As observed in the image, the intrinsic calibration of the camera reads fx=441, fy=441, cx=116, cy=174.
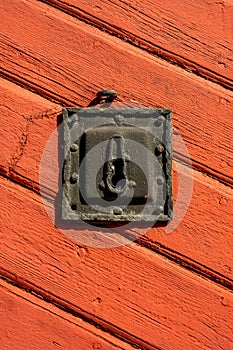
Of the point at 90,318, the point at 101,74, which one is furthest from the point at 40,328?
the point at 101,74

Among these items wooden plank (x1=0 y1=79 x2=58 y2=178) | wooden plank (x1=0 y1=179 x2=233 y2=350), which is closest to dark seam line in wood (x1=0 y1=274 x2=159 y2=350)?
wooden plank (x1=0 y1=179 x2=233 y2=350)

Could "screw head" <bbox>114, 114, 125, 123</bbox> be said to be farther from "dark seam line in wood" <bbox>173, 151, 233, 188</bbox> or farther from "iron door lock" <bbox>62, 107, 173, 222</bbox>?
"dark seam line in wood" <bbox>173, 151, 233, 188</bbox>

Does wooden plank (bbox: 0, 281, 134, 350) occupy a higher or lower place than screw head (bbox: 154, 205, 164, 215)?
lower

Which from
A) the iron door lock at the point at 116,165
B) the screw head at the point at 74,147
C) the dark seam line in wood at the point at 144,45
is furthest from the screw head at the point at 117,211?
the dark seam line in wood at the point at 144,45

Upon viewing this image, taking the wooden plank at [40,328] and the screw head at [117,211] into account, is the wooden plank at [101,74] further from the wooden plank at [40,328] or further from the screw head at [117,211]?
the wooden plank at [40,328]

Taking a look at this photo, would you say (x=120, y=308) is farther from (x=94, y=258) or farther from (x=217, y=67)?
(x=217, y=67)

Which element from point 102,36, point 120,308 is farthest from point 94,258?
point 102,36
